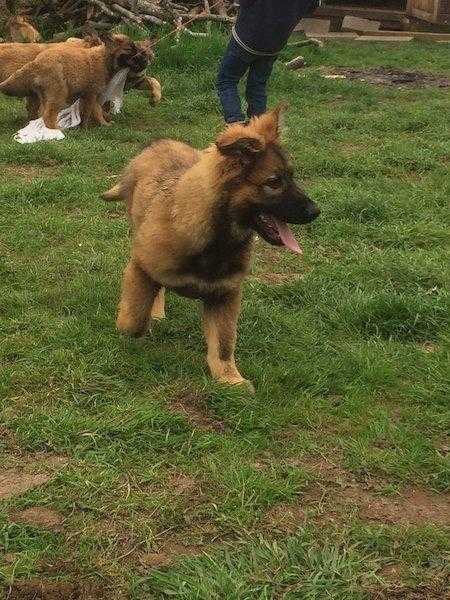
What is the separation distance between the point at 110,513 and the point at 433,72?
1201 cm

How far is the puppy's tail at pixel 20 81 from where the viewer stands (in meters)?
8.05

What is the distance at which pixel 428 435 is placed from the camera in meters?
3.36

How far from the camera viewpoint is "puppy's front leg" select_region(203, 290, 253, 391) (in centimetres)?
366

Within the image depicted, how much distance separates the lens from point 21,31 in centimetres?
1115

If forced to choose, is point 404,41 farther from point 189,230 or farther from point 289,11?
point 189,230

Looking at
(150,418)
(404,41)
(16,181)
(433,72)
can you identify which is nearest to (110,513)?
(150,418)

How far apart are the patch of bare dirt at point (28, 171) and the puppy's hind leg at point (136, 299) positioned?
324 centimetres

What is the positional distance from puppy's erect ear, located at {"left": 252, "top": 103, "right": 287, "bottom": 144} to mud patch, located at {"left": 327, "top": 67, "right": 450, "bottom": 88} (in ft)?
29.5

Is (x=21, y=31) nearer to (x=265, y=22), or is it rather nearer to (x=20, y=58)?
(x=20, y=58)

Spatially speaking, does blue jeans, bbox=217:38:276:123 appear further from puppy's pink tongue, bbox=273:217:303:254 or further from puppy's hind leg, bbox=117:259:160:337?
puppy's pink tongue, bbox=273:217:303:254

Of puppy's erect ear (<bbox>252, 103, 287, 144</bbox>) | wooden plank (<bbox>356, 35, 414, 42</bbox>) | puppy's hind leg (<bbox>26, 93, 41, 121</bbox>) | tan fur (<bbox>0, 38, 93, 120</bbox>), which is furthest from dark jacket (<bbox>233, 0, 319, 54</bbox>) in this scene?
wooden plank (<bbox>356, 35, 414, 42</bbox>)

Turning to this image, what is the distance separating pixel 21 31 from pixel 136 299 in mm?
8777

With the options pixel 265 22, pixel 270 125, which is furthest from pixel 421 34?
pixel 270 125

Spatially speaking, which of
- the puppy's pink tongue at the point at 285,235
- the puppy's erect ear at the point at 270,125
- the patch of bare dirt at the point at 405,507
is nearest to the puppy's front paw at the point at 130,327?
the puppy's pink tongue at the point at 285,235
